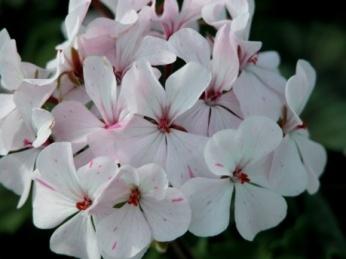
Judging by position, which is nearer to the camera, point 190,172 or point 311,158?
point 190,172

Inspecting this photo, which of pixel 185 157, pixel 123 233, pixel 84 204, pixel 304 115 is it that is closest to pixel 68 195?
pixel 84 204

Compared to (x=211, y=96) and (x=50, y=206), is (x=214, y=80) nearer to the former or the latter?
(x=211, y=96)

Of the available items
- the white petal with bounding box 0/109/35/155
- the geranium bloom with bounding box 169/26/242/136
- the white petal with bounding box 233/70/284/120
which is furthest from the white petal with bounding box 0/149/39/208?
the white petal with bounding box 233/70/284/120

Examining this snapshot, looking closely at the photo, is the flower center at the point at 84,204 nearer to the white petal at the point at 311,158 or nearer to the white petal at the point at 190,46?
the white petal at the point at 190,46

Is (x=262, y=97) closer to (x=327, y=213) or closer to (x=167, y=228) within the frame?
(x=167, y=228)

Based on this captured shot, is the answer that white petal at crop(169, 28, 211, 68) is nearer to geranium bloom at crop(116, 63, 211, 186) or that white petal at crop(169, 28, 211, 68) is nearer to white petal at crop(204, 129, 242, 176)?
geranium bloom at crop(116, 63, 211, 186)
